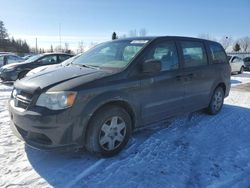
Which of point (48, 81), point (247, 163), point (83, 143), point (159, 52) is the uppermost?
point (159, 52)

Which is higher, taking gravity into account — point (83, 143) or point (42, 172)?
point (83, 143)

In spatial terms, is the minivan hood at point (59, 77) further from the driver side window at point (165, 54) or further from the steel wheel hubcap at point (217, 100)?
the steel wheel hubcap at point (217, 100)

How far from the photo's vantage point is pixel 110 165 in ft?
12.3

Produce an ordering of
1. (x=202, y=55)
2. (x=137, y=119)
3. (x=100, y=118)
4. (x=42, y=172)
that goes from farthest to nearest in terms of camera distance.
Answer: (x=202, y=55), (x=137, y=119), (x=100, y=118), (x=42, y=172)

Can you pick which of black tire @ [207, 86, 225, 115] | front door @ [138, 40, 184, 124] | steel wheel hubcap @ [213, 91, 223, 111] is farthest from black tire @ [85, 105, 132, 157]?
steel wheel hubcap @ [213, 91, 223, 111]

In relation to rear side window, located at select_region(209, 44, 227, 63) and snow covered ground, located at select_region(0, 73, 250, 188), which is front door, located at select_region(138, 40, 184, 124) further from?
rear side window, located at select_region(209, 44, 227, 63)

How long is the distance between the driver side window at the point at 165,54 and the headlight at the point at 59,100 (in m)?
1.54

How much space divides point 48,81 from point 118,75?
3.19 feet

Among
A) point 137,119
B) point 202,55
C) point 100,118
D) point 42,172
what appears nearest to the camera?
point 42,172

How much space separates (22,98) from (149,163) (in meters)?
1.94

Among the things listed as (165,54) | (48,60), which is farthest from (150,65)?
(48,60)

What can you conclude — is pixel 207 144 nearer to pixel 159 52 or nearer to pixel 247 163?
pixel 247 163

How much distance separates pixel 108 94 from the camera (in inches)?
148

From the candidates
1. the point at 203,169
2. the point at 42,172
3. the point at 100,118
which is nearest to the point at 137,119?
the point at 100,118
